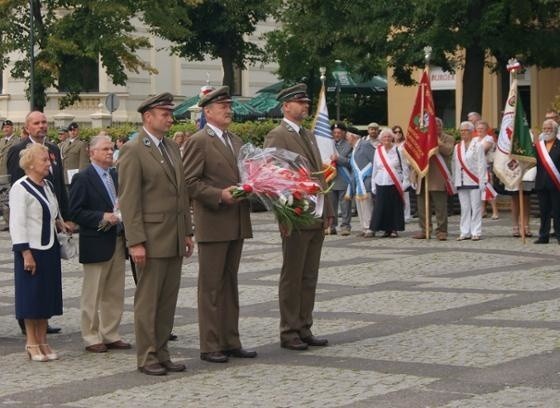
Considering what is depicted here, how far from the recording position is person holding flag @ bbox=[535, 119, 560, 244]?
21.5 m

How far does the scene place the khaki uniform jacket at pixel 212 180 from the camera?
11.3 metres

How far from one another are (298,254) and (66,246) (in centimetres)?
188

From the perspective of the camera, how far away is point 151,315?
1076 cm

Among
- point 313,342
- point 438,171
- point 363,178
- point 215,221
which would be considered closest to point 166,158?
point 215,221

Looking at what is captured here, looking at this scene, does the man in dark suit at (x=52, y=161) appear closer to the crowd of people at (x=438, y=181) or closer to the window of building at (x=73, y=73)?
the crowd of people at (x=438, y=181)

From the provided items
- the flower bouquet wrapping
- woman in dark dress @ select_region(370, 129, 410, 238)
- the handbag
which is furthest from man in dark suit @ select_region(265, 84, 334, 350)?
woman in dark dress @ select_region(370, 129, 410, 238)

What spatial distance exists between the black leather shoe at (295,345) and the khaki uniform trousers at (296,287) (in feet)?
0.08

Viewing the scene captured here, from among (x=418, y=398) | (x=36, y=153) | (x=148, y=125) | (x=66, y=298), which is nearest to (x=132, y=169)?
(x=148, y=125)

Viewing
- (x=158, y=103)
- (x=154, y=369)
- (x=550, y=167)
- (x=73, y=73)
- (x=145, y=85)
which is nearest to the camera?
(x=154, y=369)

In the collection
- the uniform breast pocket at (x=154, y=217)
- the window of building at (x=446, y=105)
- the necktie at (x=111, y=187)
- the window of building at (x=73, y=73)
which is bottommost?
the uniform breast pocket at (x=154, y=217)

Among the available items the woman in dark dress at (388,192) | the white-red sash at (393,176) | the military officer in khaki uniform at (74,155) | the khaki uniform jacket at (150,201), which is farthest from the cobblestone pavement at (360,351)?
the military officer in khaki uniform at (74,155)

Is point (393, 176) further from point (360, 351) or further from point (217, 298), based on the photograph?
point (217, 298)

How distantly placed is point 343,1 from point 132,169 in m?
23.5

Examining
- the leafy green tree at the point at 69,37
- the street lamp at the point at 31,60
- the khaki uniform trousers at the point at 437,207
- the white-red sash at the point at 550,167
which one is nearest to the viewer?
the white-red sash at the point at 550,167
